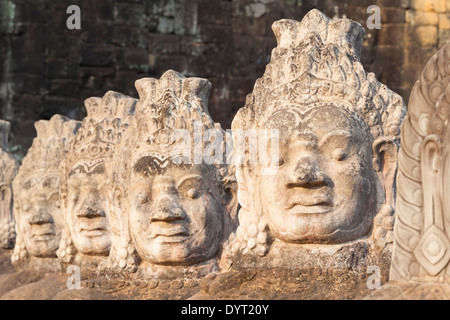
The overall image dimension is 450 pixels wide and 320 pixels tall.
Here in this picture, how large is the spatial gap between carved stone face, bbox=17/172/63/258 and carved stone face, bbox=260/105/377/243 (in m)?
3.01

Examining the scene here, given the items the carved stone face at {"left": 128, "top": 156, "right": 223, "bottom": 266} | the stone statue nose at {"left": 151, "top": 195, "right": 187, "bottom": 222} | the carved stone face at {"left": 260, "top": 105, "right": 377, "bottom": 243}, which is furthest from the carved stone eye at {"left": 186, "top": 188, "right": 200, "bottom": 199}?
the carved stone face at {"left": 260, "top": 105, "right": 377, "bottom": 243}

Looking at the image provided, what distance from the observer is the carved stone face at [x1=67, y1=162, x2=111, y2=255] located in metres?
8.05

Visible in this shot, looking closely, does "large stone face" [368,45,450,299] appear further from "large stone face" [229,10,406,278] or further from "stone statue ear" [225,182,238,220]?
"stone statue ear" [225,182,238,220]

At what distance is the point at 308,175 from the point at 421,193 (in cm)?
123

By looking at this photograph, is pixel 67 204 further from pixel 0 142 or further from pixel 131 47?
pixel 131 47

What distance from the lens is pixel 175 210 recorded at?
693 centimetres

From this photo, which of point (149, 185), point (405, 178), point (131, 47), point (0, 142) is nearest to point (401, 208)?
point (405, 178)

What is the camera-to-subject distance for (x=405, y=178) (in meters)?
5.05

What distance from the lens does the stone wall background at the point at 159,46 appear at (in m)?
14.8

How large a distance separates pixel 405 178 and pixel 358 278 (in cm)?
126

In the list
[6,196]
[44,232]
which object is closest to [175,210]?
[44,232]

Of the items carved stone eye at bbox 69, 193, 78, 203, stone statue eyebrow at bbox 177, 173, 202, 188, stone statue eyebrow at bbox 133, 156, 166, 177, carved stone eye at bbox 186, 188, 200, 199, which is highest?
stone statue eyebrow at bbox 133, 156, 166, 177

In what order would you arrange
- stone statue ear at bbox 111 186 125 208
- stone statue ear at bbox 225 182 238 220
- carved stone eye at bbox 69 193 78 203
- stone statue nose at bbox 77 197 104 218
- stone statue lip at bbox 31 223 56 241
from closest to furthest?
stone statue ear at bbox 225 182 238 220
stone statue ear at bbox 111 186 125 208
stone statue nose at bbox 77 197 104 218
carved stone eye at bbox 69 193 78 203
stone statue lip at bbox 31 223 56 241

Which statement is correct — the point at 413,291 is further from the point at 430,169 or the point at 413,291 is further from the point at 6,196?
the point at 6,196
